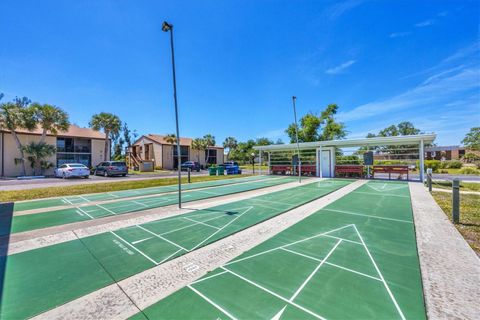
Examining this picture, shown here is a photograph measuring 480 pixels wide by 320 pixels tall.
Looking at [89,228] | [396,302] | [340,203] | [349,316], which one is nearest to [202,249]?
[349,316]

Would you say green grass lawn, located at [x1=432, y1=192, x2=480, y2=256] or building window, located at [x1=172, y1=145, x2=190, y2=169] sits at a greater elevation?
building window, located at [x1=172, y1=145, x2=190, y2=169]

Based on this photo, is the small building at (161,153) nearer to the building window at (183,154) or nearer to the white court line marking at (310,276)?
the building window at (183,154)

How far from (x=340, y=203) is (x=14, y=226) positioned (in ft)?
34.4

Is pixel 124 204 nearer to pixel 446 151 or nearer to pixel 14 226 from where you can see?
pixel 14 226

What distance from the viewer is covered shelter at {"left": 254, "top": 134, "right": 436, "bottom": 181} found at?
1566 centimetres

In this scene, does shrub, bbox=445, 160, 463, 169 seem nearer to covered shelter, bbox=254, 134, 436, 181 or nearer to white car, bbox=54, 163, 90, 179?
covered shelter, bbox=254, 134, 436, 181

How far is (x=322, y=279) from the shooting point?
2900 mm

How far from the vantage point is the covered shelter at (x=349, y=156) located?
15657mm

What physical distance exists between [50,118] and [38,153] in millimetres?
4027

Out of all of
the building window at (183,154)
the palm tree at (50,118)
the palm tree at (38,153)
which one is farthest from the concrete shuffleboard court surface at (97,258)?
the building window at (183,154)

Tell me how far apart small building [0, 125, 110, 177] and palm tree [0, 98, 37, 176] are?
1179mm

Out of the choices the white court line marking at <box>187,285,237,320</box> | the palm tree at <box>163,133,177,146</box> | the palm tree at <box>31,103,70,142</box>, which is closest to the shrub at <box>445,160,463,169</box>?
the white court line marking at <box>187,285,237,320</box>

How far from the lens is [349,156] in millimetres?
19078

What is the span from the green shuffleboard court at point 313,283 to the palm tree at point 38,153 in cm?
2825
